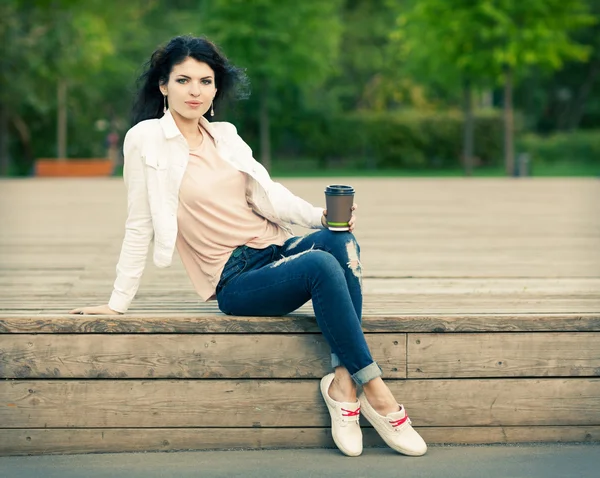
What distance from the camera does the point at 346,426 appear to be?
159 inches

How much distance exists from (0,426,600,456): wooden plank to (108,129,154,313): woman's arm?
594 mm

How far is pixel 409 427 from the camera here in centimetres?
403

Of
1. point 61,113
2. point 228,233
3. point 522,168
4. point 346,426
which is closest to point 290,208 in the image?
point 228,233

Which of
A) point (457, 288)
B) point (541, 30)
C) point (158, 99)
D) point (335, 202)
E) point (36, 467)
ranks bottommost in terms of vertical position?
point (36, 467)

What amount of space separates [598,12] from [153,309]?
139 ft

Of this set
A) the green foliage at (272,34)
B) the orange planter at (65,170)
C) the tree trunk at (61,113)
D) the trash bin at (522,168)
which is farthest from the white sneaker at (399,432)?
the tree trunk at (61,113)

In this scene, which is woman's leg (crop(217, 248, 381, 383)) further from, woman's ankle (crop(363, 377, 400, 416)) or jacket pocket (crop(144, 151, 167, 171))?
jacket pocket (crop(144, 151, 167, 171))

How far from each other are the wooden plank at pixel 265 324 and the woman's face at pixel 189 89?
857 mm

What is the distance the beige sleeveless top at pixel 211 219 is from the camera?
4211mm

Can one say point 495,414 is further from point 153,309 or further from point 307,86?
point 307,86

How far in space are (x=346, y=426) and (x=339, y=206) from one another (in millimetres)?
873

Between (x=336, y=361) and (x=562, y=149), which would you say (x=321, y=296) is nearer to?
(x=336, y=361)

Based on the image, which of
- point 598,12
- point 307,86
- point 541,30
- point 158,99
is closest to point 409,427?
point 158,99

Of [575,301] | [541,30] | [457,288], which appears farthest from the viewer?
[541,30]
